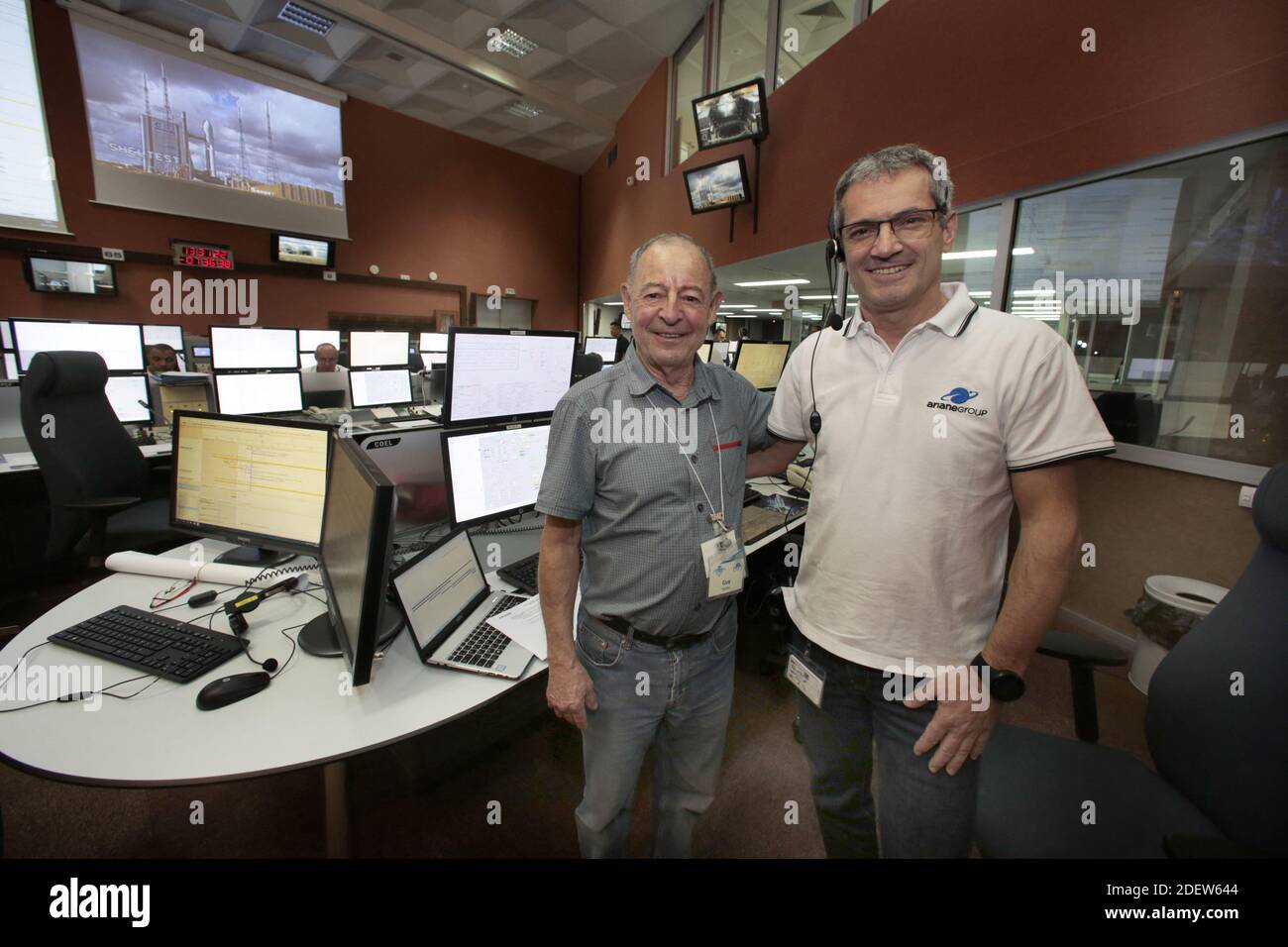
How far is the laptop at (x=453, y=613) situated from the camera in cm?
122

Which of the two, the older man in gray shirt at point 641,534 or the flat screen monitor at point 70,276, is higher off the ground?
the flat screen monitor at point 70,276

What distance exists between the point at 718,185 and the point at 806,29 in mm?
1468

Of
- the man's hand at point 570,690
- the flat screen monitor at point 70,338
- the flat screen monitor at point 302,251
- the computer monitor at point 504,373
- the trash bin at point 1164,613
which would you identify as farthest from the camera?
the flat screen monitor at point 302,251

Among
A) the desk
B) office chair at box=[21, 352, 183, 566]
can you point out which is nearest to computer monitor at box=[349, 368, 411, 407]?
office chair at box=[21, 352, 183, 566]

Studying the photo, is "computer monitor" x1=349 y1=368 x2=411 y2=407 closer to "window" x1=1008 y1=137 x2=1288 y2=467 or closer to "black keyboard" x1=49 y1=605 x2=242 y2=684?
"black keyboard" x1=49 y1=605 x2=242 y2=684

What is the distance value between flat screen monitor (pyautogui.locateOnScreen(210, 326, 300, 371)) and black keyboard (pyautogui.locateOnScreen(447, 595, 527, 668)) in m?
3.51

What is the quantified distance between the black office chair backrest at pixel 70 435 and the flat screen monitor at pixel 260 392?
72 cm

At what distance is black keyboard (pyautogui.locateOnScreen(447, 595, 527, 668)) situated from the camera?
4.13 feet

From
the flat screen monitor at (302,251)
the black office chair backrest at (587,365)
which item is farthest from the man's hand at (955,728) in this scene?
the flat screen monitor at (302,251)

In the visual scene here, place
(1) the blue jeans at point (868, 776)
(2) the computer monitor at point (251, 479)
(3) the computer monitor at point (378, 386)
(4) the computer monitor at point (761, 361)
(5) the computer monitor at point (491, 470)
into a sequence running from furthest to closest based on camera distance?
(3) the computer monitor at point (378, 386) < (4) the computer monitor at point (761, 361) < (5) the computer monitor at point (491, 470) < (2) the computer monitor at point (251, 479) < (1) the blue jeans at point (868, 776)

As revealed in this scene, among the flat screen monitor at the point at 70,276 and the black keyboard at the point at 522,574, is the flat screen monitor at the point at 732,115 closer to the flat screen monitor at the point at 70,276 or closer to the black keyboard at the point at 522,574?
the black keyboard at the point at 522,574

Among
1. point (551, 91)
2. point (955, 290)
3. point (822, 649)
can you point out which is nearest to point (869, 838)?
point (822, 649)

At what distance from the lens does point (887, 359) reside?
3.42ft

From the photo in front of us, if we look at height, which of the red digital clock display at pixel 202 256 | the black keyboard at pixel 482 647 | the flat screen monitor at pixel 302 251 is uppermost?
the flat screen monitor at pixel 302 251
